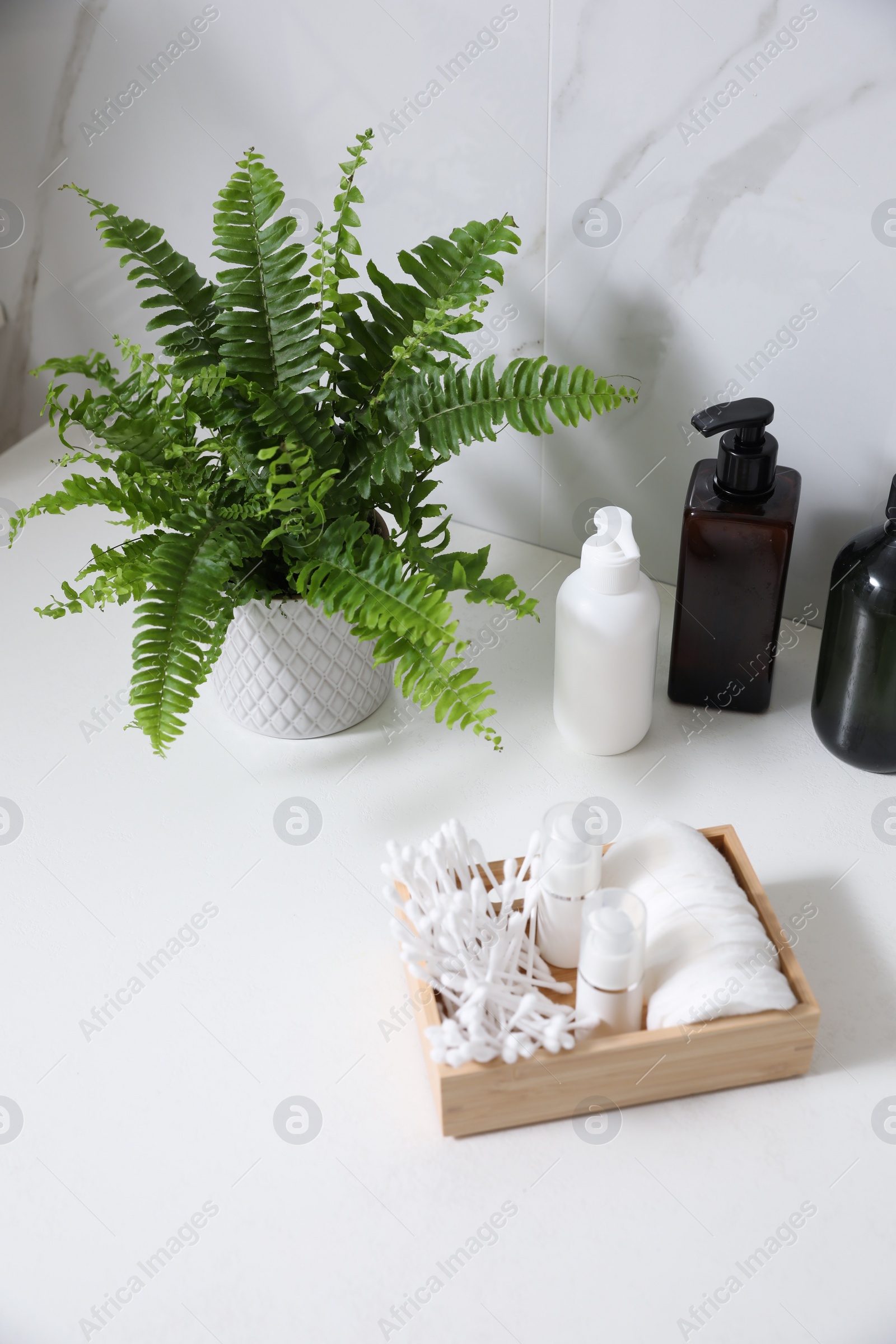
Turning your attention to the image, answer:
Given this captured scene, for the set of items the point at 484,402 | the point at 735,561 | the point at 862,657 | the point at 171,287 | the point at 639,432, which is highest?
the point at 171,287

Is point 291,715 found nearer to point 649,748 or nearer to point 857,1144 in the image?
point 649,748

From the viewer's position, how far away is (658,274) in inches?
38.9

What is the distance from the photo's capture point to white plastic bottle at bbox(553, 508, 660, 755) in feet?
2.89

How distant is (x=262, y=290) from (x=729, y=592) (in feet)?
1.49

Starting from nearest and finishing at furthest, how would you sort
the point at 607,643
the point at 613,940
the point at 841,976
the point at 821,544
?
1. the point at 613,940
2. the point at 841,976
3. the point at 607,643
4. the point at 821,544

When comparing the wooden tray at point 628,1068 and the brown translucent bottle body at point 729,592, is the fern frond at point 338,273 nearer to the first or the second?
the brown translucent bottle body at point 729,592

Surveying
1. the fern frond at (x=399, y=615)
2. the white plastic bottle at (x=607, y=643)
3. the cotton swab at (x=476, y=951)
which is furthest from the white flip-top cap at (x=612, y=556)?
the cotton swab at (x=476, y=951)

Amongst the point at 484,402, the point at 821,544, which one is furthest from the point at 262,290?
the point at 821,544

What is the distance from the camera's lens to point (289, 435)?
870 millimetres

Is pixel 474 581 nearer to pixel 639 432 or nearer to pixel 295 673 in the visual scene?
pixel 295 673

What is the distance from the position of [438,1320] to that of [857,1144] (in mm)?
280

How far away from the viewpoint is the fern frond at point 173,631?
0.81 metres

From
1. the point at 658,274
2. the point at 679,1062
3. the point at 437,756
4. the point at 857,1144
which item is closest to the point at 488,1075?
the point at 679,1062

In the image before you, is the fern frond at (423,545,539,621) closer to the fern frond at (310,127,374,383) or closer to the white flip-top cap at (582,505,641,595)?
the white flip-top cap at (582,505,641,595)
